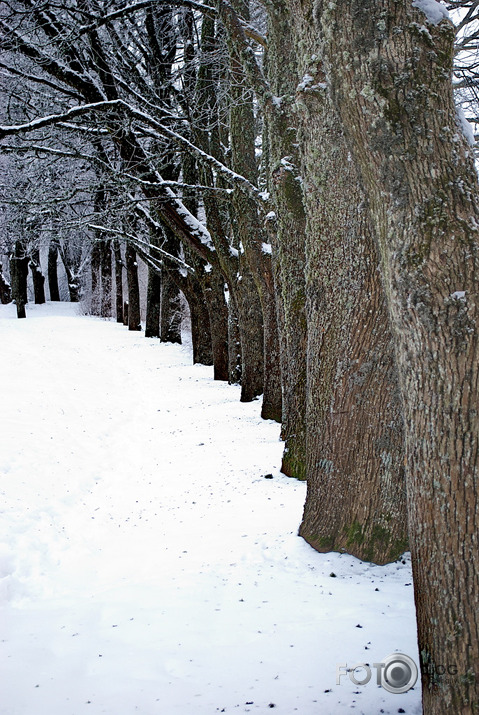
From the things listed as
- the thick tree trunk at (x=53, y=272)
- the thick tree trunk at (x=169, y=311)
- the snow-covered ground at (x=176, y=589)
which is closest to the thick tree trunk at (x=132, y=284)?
the thick tree trunk at (x=169, y=311)

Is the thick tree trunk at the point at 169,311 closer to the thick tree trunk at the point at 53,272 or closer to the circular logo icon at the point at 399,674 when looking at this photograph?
the circular logo icon at the point at 399,674

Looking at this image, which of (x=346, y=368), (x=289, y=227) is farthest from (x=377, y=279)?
(x=289, y=227)

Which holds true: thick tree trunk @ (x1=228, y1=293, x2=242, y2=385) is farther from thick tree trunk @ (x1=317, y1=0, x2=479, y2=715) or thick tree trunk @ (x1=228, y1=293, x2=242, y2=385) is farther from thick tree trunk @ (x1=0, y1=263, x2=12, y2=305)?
thick tree trunk @ (x1=0, y1=263, x2=12, y2=305)

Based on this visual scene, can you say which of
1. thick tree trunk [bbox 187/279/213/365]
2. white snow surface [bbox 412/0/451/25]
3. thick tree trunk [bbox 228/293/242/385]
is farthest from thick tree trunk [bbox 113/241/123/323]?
white snow surface [bbox 412/0/451/25]

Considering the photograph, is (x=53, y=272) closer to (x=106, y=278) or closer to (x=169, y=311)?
(x=106, y=278)

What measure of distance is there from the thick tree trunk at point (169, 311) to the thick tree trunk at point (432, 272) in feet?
60.6

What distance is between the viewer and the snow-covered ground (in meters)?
3.06

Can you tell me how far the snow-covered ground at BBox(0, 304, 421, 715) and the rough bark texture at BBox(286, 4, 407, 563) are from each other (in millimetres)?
302

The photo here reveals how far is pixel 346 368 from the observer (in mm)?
4273

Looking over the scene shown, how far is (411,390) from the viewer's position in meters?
2.52

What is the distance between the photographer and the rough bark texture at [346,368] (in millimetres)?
4098

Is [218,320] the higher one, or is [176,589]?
[218,320]

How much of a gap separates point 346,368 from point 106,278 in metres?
28.9

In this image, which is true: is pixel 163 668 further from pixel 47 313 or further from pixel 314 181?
pixel 47 313
